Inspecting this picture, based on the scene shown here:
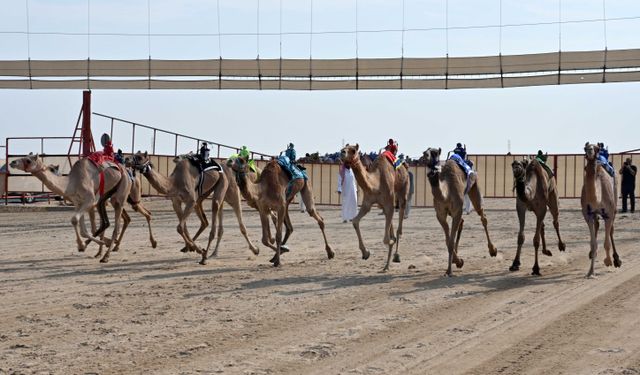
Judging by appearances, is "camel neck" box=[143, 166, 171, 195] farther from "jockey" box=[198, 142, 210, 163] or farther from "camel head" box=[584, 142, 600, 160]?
"camel head" box=[584, 142, 600, 160]

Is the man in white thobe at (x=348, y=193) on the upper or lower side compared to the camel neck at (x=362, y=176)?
lower

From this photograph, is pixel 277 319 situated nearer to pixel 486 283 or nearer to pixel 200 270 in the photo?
pixel 486 283

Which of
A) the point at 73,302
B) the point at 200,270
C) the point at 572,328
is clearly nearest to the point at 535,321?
the point at 572,328

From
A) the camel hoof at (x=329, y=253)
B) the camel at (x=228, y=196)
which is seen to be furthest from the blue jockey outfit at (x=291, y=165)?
the camel hoof at (x=329, y=253)

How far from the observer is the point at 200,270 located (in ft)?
56.5

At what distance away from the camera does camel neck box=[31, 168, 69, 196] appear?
1903cm

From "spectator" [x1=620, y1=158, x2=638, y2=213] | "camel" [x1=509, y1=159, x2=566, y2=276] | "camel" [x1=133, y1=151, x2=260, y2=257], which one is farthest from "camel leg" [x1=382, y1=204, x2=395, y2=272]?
"spectator" [x1=620, y1=158, x2=638, y2=213]

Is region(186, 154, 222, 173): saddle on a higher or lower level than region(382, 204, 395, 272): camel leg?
higher

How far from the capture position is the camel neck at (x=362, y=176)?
55.1 ft

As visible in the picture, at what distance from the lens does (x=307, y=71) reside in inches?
1638

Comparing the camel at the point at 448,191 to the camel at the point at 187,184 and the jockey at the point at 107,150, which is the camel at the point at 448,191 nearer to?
the camel at the point at 187,184

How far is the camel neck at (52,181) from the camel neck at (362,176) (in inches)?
236

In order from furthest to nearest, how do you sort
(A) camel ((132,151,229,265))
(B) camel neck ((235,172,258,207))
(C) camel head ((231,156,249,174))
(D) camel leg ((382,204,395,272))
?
(A) camel ((132,151,229,265))
(B) camel neck ((235,172,258,207))
(C) camel head ((231,156,249,174))
(D) camel leg ((382,204,395,272))

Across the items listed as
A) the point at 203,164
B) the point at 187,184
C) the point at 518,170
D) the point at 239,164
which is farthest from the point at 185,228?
the point at 518,170
